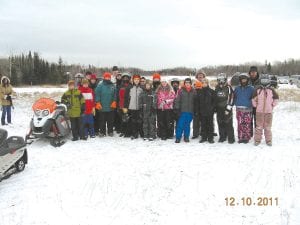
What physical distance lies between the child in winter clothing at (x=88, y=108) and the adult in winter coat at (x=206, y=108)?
3.16 metres

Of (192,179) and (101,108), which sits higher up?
(101,108)

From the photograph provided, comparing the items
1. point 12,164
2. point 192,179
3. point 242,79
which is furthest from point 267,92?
point 12,164

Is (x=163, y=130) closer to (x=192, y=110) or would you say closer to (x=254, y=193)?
(x=192, y=110)

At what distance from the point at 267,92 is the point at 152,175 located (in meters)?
4.20

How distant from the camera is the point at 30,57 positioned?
90625mm

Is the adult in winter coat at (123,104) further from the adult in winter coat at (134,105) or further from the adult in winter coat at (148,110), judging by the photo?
the adult in winter coat at (148,110)

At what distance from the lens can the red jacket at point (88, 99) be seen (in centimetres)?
1064

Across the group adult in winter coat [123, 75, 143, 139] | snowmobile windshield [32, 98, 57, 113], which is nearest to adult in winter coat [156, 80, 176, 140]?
adult in winter coat [123, 75, 143, 139]

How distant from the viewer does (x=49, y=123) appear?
9.85 m

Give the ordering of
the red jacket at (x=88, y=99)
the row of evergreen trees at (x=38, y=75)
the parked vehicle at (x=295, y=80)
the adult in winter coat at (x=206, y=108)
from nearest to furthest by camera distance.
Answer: the adult in winter coat at (x=206, y=108), the red jacket at (x=88, y=99), the parked vehicle at (x=295, y=80), the row of evergreen trees at (x=38, y=75)
